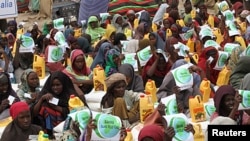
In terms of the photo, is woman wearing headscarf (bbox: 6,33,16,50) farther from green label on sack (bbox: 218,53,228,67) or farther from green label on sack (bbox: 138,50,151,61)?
green label on sack (bbox: 218,53,228,67)

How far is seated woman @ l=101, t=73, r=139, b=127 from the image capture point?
801 centimetres

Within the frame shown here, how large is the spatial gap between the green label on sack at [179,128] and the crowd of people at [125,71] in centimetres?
8

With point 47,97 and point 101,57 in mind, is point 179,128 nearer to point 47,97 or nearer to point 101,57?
point 47,97

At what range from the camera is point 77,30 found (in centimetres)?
1427

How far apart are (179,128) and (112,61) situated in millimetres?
3798

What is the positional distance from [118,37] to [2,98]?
4.21 meters

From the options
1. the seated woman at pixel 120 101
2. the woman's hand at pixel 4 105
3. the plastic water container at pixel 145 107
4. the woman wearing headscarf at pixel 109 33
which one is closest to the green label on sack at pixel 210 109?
the plastic water container at pixel 145 107

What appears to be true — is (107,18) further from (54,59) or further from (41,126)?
(41,126)

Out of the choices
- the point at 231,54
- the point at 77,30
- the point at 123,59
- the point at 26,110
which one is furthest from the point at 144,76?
the point at 77,30

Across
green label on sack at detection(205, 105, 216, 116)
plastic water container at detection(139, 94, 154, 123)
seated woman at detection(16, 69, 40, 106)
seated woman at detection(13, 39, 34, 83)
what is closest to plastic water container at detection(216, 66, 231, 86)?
green label on sack at detection(205, 105, 216, 116)

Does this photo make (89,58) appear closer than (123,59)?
No

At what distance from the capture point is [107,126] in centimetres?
673

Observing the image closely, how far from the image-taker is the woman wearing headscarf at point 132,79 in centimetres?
924

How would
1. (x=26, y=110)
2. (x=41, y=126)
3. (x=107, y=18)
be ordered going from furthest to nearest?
1. (x=107, y=18)
2. (x=41, y=126)
3. (x=26, y=110)
